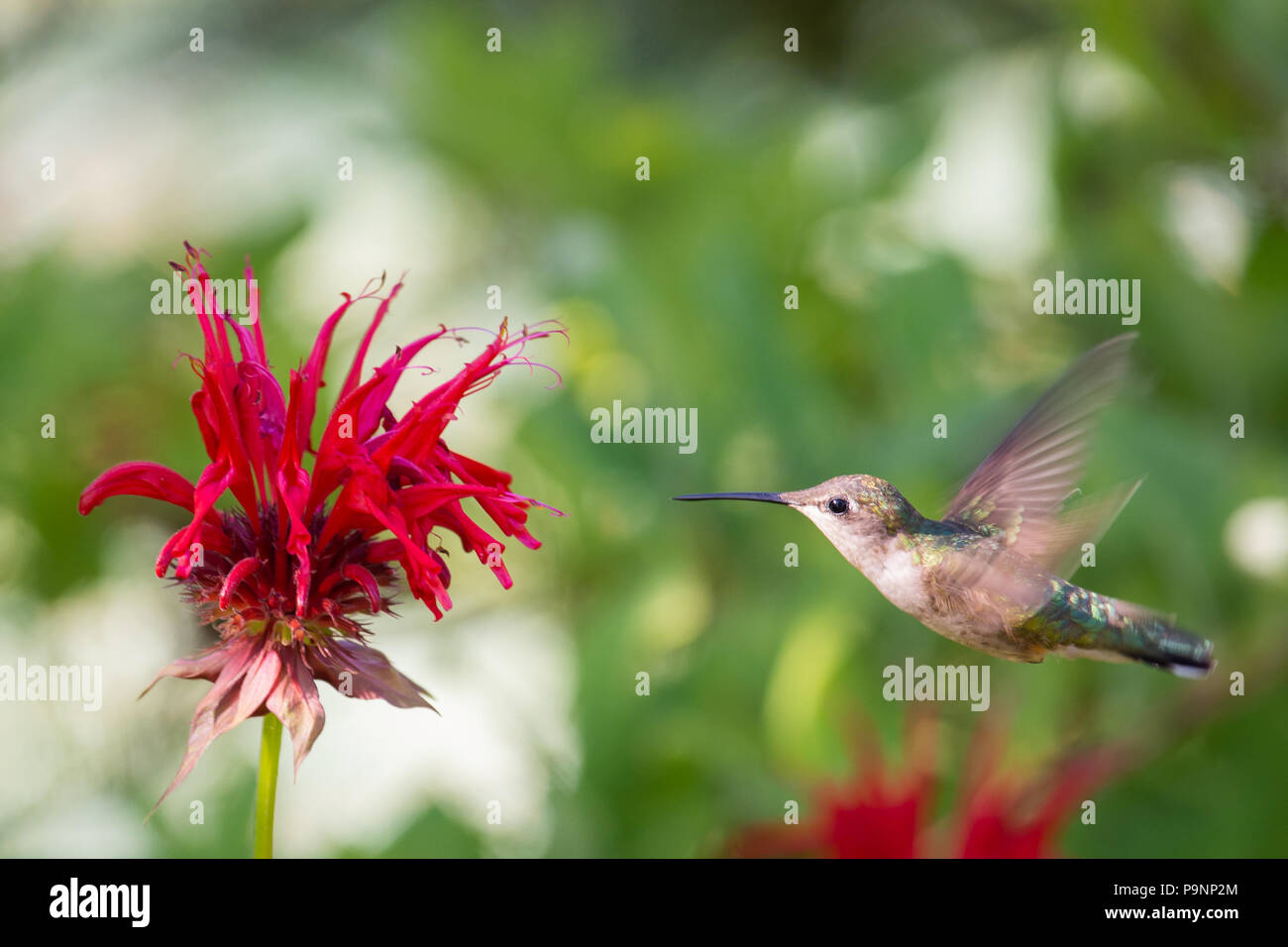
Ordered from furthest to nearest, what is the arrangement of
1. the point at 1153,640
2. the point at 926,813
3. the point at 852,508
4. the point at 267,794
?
the point at 926,813 → the point at 1153,640 → the point at 852,508 → the point at 267,794

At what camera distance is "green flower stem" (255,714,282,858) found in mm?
585

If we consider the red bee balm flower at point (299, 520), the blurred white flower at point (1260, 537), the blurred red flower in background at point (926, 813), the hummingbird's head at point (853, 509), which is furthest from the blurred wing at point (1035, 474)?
the blurred white flower at point (1260, 537)

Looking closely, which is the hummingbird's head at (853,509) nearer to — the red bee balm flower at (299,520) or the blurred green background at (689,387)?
the red bee balm flower at (299,520)

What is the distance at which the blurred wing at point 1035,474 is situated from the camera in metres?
0.85

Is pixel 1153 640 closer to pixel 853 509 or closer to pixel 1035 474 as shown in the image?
pixel 1035 474

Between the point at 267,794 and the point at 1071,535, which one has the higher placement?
the point at 1071,535

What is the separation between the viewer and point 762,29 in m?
3.56

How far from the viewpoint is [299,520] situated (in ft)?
2.25

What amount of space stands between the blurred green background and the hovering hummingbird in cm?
41

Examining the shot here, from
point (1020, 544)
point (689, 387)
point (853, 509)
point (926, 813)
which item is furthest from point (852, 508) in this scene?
point (689, 387)

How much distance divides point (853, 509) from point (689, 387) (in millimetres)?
1030

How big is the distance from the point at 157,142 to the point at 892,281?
195cm

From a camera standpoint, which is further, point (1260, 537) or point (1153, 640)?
point (1260, 537)

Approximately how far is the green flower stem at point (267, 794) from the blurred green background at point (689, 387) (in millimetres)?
903
